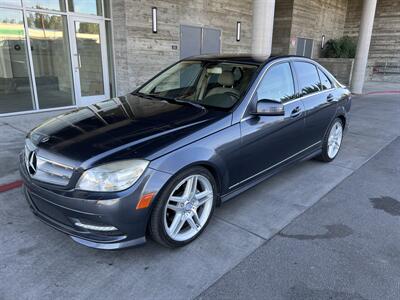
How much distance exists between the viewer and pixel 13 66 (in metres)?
7.40

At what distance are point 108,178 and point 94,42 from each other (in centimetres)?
714

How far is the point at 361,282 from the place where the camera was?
239 centimetres

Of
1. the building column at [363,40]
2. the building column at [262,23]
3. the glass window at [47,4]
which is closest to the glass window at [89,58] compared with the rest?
the glass window at [47,4]

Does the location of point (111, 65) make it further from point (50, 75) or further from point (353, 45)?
point (353, 45)

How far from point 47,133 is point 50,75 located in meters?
5.96

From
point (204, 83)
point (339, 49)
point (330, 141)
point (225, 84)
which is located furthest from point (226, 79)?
point (339, 49)

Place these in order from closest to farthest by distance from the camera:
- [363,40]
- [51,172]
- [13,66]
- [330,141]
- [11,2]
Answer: [51,172]
[330,141]
[11,2]
[13,66]
[363,40]

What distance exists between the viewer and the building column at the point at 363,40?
12.6 metres

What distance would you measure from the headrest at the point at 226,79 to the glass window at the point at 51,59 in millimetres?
5891

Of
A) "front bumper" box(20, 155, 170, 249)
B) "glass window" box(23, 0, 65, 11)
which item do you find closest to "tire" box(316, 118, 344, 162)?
"front bumper" box(20, 155, 170, 249)

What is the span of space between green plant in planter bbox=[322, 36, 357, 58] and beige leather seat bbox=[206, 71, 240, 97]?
16.3m

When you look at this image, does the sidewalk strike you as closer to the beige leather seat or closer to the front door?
the beige leather seat

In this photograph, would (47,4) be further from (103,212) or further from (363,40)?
(363,40)

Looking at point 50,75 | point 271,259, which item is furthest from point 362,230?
point 50,75
